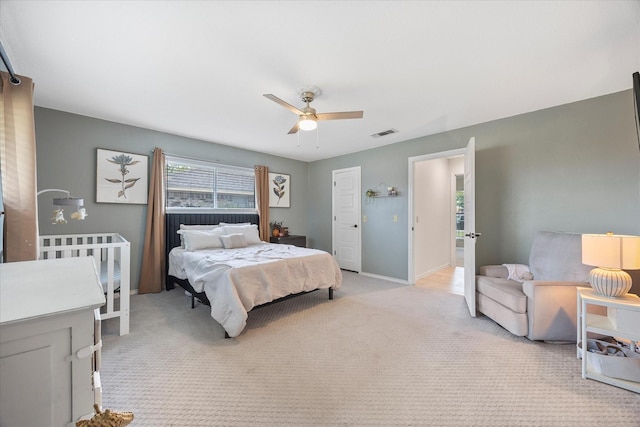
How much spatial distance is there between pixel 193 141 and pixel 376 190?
338 cm

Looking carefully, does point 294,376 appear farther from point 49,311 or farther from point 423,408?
point 49,311

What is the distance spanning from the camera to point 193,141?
429 centimetres

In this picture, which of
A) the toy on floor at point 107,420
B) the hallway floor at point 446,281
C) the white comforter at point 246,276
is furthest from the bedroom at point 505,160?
the toy on floor at point 107,420

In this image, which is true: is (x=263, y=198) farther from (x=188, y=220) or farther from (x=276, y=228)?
(x=188, y=220)

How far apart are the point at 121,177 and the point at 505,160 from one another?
5309 mm

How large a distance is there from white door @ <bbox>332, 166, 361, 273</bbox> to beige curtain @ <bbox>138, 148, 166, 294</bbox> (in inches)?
127

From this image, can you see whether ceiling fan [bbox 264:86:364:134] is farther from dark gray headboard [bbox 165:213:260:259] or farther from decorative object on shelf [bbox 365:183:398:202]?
dark gray headboard [bbox 165:213:260:259]

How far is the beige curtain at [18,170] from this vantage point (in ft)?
5.57

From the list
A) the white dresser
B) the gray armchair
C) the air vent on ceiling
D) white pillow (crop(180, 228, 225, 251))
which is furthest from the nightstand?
the white dresser

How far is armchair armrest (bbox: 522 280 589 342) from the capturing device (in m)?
2.21

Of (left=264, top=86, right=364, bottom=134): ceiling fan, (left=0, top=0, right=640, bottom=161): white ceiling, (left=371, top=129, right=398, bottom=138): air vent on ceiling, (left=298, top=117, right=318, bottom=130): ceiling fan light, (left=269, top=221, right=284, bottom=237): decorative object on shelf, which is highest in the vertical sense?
(left=0, top=0, right=640, bottom=161): white ceiling

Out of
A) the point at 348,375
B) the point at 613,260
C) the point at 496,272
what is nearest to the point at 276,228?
the point at 348,375

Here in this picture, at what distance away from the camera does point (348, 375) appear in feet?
6.11

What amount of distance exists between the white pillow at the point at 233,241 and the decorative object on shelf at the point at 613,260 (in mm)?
3848
